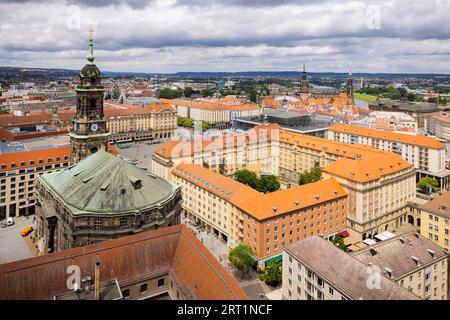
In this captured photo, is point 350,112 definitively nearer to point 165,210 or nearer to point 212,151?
point 212,151

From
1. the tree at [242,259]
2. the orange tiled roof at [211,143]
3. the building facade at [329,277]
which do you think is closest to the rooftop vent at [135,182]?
the tree at [242,259]

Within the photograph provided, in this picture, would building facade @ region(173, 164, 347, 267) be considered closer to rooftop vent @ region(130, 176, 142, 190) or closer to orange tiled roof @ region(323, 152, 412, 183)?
orange tiled roof @ region(323, 152, 412, 183)

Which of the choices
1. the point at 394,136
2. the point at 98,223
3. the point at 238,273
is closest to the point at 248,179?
the point at 238,273

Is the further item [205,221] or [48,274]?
[205,221]

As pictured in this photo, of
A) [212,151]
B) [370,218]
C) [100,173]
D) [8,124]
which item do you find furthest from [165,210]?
[8,124]

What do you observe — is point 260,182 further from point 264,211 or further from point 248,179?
point 264,211
